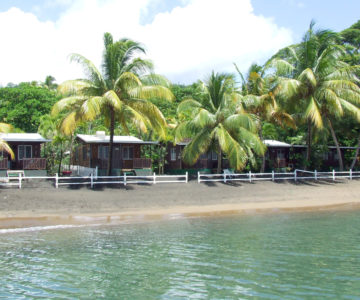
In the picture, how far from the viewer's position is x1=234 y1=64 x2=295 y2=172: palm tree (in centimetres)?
2794

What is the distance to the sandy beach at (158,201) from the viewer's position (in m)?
18.3

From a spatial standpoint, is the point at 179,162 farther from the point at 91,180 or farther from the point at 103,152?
the point at 91,180

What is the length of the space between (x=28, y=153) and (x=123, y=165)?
22.3ft

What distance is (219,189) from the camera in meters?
24.2

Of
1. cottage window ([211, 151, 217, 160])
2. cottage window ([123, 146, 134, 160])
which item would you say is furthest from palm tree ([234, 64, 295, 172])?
cottage window ([123, 146, 134, 160])

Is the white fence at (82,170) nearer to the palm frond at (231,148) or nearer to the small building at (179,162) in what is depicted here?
the small building at (179,162)

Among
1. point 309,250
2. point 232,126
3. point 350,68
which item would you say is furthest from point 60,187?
point 350,68

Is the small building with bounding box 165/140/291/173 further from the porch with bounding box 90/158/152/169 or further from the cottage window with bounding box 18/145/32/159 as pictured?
the cottage window with bounding box 18/145/32/159

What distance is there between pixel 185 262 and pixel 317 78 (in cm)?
2207

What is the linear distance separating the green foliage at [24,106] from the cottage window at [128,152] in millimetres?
15811

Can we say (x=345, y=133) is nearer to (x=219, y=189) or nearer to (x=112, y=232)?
(x=219, y=189)

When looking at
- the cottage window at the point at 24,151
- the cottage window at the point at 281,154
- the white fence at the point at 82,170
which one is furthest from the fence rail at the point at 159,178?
the cottage window at the point at 281,154

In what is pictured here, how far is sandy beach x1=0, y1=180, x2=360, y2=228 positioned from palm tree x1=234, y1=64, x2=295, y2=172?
5.42m

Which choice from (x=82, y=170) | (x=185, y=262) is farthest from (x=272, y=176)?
(x=185, y=262)
